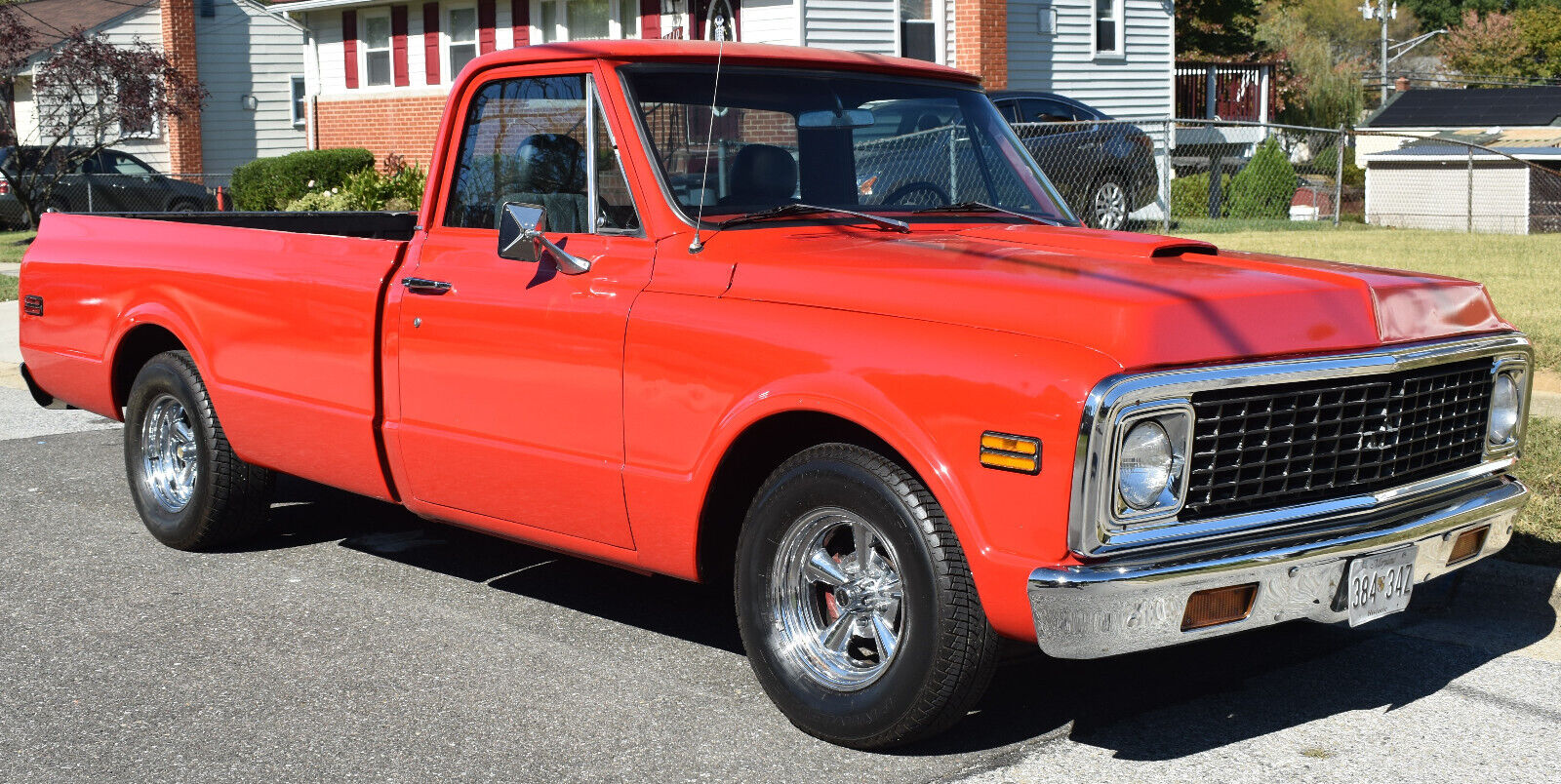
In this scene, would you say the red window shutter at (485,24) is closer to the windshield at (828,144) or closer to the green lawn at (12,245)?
the green lawn at (12,245)

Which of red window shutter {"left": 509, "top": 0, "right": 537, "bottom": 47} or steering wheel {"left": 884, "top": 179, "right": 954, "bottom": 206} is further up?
red window shutter {"left": 509, "top": 0, "right": 537, "bottom": 47}

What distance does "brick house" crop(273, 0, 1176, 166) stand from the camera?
24.0 m

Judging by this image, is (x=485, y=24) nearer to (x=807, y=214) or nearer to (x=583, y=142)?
(x=583, y=142)

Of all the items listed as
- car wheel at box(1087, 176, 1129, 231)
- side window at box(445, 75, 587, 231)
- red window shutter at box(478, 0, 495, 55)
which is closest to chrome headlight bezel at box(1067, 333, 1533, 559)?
side window at box(445, 75, 587, 231)

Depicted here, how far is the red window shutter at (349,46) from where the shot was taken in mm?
30328

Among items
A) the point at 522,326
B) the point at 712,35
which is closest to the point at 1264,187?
the point at 712,35

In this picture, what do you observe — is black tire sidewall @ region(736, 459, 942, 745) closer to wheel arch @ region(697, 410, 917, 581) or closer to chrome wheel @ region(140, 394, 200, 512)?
wheel arch @ region(697, 410, 917, 581)

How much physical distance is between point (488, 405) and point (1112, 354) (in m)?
2.20

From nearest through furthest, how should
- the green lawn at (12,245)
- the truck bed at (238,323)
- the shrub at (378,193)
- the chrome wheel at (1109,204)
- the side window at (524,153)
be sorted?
the side window at (524,153), the truck bed at (238,323), the chrome wheel at (1109,204), the shrub at (378,193), the green lawn at (12,245)

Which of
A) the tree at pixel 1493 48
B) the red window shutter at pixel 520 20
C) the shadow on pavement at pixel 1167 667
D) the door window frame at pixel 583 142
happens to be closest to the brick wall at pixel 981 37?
the red window shutter at pixel 520 20

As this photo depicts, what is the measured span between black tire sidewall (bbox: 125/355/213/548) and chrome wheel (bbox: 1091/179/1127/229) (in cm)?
1379

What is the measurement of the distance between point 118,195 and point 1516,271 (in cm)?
2265

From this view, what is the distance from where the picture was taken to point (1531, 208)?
3019 centimetres

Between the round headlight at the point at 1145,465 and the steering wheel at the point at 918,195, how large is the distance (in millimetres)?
1744
